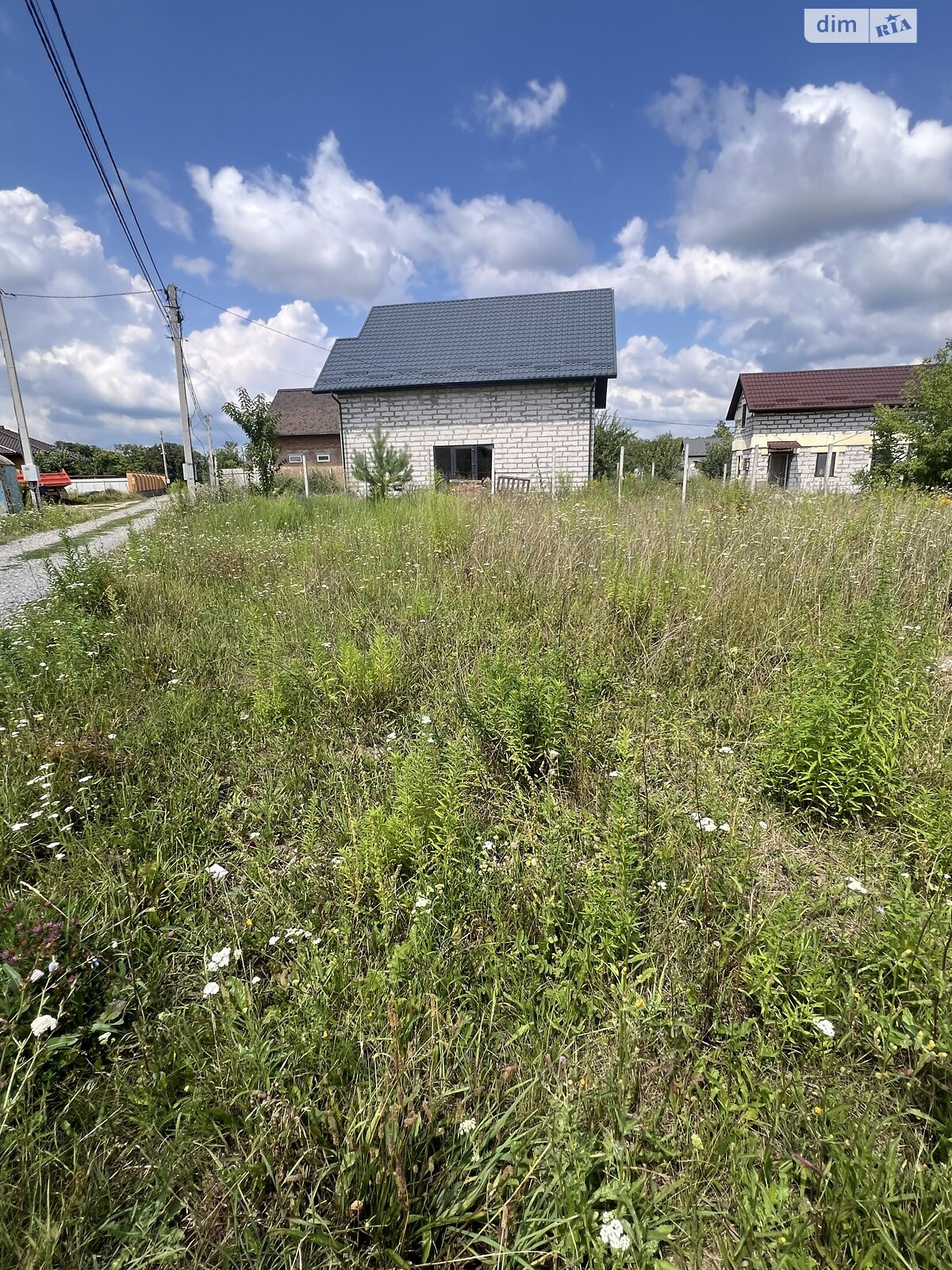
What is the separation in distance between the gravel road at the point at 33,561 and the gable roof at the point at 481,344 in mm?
6635

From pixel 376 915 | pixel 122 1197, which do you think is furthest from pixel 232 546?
pixel 122 1197

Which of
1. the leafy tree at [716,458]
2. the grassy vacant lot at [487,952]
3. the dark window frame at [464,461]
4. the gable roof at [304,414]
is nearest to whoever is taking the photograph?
the grassy vacant lot at [487,952]

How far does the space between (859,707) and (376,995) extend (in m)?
1.96

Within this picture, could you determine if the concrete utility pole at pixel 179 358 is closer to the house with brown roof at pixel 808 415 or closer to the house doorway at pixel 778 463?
the house with brown roof at pixel 808 415

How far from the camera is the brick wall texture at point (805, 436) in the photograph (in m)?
19.6

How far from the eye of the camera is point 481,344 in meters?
14.9

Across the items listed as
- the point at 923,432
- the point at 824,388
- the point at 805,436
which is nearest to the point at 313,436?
the point at 805,436

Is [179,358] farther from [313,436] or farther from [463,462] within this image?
[313,436]

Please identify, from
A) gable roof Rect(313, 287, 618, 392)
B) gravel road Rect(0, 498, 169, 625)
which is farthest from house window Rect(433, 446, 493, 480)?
gravel road Rect(0, 498, 169, 625)

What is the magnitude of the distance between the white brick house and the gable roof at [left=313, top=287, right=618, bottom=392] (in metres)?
0.04

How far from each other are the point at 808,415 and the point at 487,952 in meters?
25.9

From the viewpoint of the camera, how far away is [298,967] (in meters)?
1.43

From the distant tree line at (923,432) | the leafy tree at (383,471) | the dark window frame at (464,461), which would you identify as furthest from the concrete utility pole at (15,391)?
the distant tree line at (923,432)

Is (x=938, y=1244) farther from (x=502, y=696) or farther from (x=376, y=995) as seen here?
(x=502, y=696)
